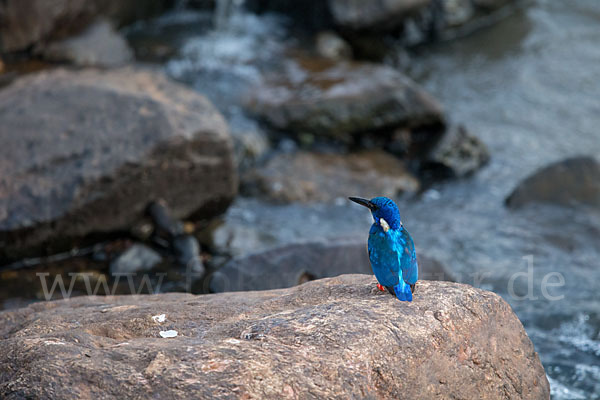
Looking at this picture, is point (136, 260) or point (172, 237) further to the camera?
point (172, 237)

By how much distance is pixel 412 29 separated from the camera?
1016cm

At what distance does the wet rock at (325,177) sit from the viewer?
651cm

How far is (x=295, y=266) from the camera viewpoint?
4.43 meters

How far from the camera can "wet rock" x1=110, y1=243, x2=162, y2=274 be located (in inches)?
200

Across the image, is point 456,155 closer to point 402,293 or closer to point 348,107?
point 348,107

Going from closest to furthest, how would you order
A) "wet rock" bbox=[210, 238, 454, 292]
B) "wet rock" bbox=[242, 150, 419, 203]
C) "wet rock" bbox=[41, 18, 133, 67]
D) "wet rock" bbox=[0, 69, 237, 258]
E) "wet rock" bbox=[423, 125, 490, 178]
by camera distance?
"wet rock" bbox=[210, 238, 454, 292]
"wet rock" bbox=[0, 69, 237, 258]
"wet rock" bbox=[242, 150, 419, 203]
"wet rock" bbox=[423, 125, 490, 178]
"wet rock" bbox=[41, 18, 133, 67]

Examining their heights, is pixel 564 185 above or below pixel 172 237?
below

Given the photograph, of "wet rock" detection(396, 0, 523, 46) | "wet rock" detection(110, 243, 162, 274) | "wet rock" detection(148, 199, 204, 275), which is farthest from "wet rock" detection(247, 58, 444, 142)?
"wet rock" detection(396, 0, 523, 46)

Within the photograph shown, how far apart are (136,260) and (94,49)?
4.14 meters

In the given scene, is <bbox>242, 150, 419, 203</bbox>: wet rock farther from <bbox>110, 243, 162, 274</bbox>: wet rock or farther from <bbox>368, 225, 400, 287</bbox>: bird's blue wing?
<bbox>368, 225, 400, 287</bbox>: bird's blue wing

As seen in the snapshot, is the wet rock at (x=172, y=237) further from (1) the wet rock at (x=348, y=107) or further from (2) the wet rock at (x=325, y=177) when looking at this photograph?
→ (1) the wet rock at (x=348, y=107)

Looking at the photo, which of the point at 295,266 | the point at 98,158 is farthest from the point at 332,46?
the point at 295,266

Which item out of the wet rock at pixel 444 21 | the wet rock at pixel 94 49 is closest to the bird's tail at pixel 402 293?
the wet rock at pixel 94 49

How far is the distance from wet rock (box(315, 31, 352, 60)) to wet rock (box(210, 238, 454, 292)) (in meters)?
4.92
